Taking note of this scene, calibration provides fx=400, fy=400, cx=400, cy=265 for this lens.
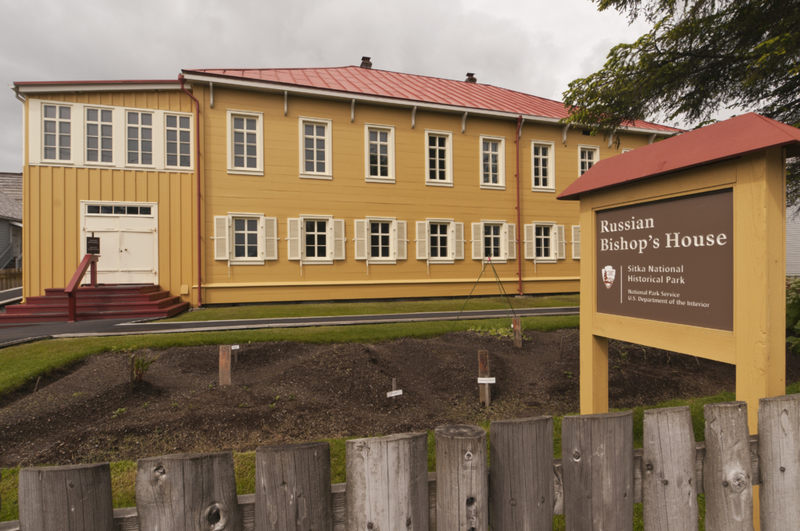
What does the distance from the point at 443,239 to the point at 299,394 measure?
41.7ft

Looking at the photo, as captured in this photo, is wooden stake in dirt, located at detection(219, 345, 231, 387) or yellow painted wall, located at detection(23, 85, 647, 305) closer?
wooden stake in dirt, located at detection(219, 345, 231, 387)

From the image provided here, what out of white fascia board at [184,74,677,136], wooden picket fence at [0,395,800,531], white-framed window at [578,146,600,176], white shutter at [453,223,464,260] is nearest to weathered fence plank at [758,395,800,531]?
wooden picket fence at [0,395,800,531]

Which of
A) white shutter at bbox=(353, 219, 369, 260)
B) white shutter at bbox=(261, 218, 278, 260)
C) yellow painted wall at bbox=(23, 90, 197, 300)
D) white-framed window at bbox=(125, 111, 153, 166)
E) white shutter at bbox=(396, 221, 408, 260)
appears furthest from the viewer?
white shutter at bbox=(396, 221, 408, 260)

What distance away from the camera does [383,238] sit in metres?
15.7

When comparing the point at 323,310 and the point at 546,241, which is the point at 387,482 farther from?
the point at 546,241

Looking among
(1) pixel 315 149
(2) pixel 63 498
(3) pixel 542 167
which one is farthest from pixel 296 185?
(2) pixel 63 498

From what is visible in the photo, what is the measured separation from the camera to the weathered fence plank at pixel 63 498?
1.12 metres

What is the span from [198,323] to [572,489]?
9.36 metres

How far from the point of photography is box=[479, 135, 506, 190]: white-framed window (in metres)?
16.9

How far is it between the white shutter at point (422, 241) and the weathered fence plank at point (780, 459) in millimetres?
14271

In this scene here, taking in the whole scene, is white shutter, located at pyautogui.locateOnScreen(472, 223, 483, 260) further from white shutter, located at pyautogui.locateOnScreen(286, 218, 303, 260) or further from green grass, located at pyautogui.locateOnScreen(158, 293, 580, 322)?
white shutter, located at pyautogui.locateOnScreen(286, 218, 303, 260)

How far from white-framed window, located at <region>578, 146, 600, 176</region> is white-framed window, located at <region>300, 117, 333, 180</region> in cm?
1132

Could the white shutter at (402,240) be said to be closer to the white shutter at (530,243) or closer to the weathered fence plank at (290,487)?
the white shutter at (530,243)

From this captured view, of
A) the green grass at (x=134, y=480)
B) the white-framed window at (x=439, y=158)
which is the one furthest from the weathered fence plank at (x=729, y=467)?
the white-framed window at (x=439, y=158)
